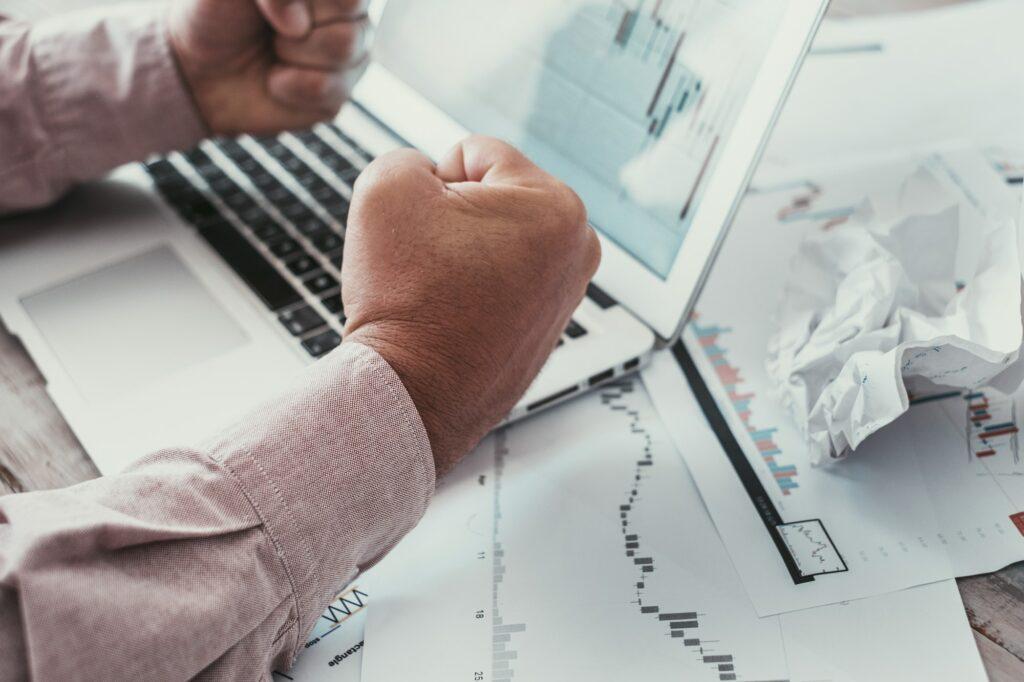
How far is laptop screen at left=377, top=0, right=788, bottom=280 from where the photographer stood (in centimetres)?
57

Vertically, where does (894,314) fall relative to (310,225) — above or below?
above

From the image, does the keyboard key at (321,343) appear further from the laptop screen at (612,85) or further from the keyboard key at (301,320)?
the laptop screen at (612,85)

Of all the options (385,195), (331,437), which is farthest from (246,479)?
(385,195)

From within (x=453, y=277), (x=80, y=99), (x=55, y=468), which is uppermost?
(x=453, y=277)

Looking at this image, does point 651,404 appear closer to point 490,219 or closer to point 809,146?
point 490,219

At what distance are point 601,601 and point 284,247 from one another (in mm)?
382

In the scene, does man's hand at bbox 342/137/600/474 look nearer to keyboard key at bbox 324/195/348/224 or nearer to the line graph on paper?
the line graph on paper

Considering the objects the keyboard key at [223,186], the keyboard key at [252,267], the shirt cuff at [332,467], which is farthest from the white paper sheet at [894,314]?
the keyboard key at [223,186]

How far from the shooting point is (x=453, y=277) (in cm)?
47

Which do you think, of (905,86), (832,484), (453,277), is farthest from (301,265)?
(905,86)

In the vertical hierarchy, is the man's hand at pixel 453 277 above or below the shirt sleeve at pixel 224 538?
above

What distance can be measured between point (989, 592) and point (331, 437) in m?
0.36

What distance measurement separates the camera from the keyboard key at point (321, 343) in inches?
24.3

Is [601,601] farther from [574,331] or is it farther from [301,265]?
[301,265]
